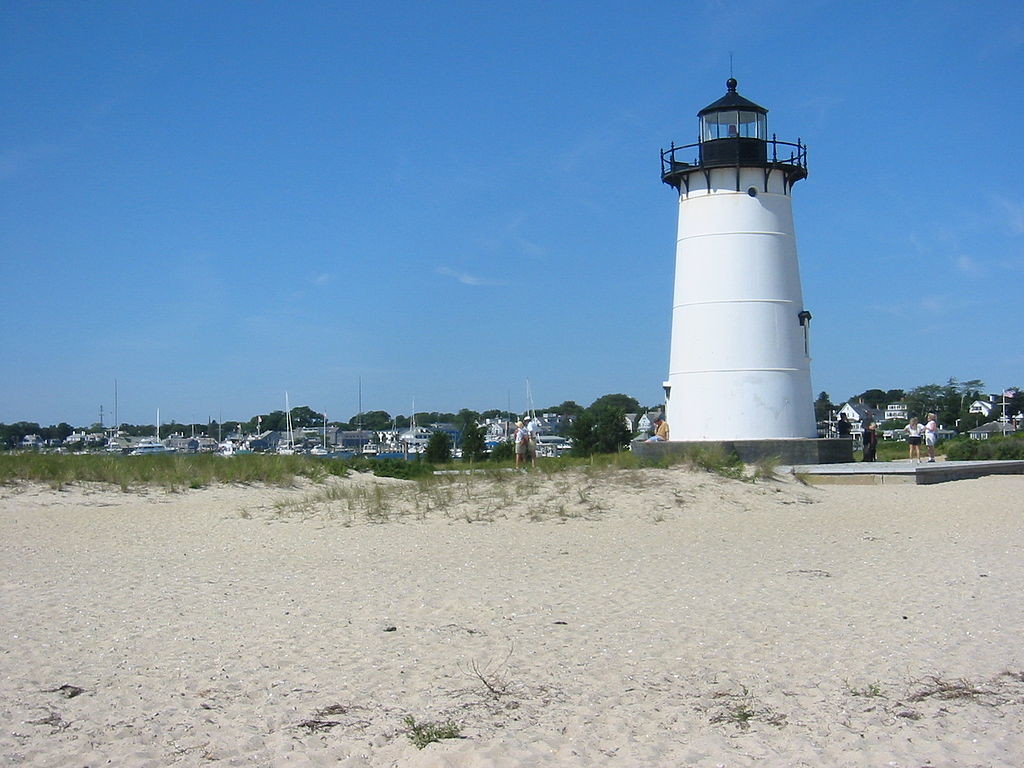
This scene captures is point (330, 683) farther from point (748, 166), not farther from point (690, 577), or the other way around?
point (748, 166)

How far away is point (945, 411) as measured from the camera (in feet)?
326

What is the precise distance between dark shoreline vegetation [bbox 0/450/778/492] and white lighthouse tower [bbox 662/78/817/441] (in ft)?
13.5

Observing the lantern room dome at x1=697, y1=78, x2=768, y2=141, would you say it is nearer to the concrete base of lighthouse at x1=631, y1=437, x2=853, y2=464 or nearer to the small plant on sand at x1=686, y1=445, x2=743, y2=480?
the concrete base of lighthouse at x1=631, y1=437, x2=853, y2=464

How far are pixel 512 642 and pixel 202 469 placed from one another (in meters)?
14.6

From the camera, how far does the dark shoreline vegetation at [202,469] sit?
1938 centimetres

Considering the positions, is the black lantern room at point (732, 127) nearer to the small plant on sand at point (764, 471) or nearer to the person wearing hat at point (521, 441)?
the person wearing hat at point (521, 441)

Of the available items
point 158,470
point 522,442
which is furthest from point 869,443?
point 158,470

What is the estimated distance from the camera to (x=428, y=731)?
20.1 feet

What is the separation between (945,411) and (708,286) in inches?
3208

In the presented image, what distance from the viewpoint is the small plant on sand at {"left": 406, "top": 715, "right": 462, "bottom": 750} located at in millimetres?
6020

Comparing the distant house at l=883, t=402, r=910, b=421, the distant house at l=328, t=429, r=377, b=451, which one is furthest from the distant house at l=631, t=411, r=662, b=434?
the distant house at l=883, t=402, r=910, b=421

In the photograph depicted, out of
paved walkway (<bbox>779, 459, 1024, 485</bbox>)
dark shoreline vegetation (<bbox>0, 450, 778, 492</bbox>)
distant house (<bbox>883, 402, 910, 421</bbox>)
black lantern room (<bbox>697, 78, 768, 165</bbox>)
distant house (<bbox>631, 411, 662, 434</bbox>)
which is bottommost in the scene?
paved walkway (<bbox>779, 459, 1024, 485</bbox>)

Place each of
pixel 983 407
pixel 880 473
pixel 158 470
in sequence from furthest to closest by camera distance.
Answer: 1. pixel 983 407
2. pixel 880 473
3. pixel 158 470

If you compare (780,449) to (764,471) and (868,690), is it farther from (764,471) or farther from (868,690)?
(868,690)
